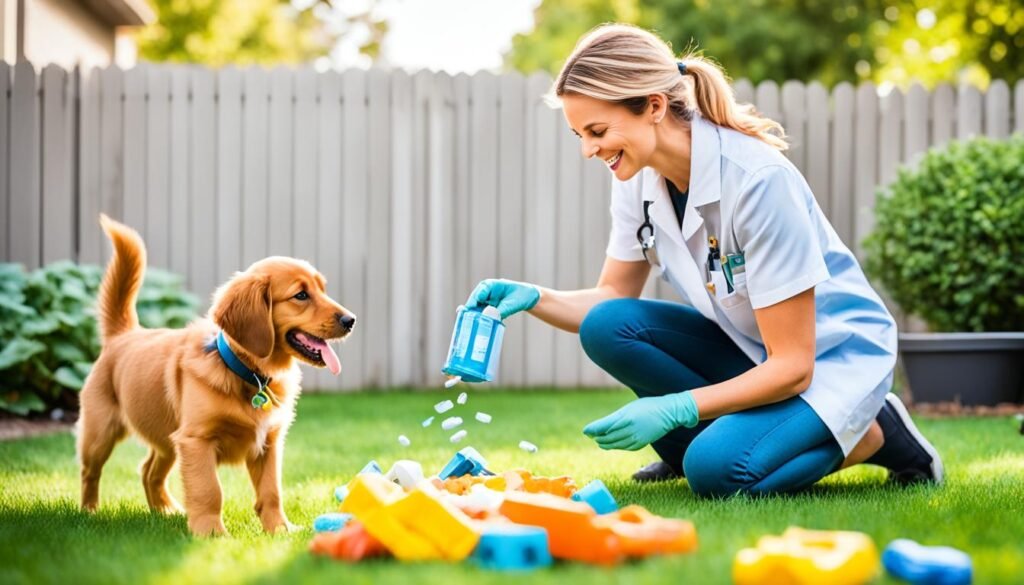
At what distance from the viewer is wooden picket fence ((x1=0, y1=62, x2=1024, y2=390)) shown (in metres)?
7.40

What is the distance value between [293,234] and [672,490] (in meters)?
4.54

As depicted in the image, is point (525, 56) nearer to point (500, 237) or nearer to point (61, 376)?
point (500, 237)

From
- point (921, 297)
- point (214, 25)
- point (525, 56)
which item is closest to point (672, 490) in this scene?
point (921, 297)

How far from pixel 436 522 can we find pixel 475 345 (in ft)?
3.28

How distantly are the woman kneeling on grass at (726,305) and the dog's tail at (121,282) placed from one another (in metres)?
1.35

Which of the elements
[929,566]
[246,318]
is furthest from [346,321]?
[929,566]

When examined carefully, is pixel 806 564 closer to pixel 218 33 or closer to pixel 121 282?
pixel 121 282

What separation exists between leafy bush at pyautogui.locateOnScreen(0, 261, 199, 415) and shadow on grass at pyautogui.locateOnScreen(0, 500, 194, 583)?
8.60 ft

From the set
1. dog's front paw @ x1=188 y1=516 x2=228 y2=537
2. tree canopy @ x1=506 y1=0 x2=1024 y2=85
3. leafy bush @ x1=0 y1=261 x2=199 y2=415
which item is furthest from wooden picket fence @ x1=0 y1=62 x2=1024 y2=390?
tree canopy @ x1=506 y1=0 x2=1024 y2=85

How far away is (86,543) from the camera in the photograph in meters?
2.78

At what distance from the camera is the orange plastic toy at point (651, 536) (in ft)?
7.56

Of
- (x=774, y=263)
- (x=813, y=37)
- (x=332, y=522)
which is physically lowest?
(x=332, y=522)

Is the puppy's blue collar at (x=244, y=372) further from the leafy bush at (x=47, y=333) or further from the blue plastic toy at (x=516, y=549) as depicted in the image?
the leafy bush at (x=47, y=333)

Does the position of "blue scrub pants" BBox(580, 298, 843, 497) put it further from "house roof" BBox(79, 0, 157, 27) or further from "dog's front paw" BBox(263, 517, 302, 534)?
"house roof" BBox(79, 0, 157, 27)
